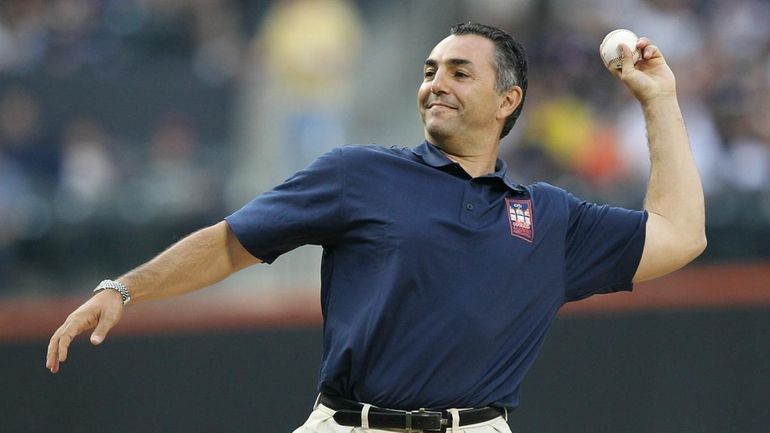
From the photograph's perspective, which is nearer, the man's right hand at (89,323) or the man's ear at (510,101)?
the man's right hand at (89,323)

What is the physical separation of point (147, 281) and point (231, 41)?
7.34 meters

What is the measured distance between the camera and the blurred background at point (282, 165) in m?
7.40

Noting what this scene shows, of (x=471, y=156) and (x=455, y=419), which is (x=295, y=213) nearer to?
(x=471, y=156)

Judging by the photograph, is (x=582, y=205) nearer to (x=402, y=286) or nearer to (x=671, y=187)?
(x=671, y=187)

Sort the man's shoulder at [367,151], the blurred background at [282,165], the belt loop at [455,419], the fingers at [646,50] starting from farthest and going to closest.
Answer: the blurred background at [282,165] → the fingers at [646,50] → the man's shoulder at [367,151] → the belt loop at [455,419]

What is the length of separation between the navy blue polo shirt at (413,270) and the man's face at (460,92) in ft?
0.52

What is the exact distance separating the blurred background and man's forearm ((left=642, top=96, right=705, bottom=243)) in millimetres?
3134

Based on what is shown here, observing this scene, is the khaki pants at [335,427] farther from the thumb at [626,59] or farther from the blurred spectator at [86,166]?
the blurred spectator at [86,166]

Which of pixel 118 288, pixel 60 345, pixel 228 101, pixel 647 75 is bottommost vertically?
pixel 60 345

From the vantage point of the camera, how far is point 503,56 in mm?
4809

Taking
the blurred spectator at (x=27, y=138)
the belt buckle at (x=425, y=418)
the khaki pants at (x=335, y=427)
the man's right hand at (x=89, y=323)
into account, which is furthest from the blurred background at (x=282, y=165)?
the belt buckle at (x=425, y=418)

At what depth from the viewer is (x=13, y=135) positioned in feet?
30.4

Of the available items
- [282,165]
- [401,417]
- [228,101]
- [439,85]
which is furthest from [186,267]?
[228,101]

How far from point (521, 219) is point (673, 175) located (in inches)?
25.7
